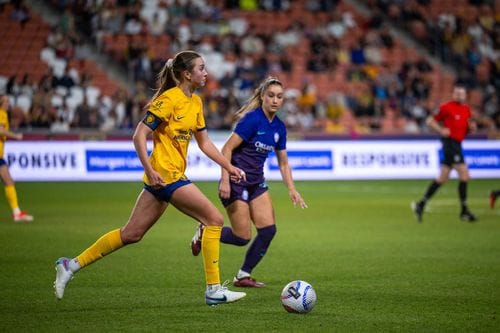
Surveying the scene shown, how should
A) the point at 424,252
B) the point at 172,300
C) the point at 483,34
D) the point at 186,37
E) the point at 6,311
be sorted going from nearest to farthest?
1. the point at 6,311
2. the point at 172,300
3. the point at 424,252
4. the point at 186,37
5. the point at 483,34

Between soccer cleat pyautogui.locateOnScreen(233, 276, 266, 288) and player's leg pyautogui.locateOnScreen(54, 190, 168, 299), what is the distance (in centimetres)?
167

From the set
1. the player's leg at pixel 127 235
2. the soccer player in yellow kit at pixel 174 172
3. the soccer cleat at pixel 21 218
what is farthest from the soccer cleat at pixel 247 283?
the soccer cleat at pixel 21 218

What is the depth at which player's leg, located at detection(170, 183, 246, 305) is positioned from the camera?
831 cm

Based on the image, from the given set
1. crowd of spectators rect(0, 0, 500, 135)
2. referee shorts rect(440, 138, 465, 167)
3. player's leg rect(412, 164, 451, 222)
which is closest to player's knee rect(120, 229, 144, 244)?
player's leg rect(412, 164, 451, 222)

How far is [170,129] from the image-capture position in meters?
8.34

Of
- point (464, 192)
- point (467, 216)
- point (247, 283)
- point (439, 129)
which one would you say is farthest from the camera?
point (464, 192)

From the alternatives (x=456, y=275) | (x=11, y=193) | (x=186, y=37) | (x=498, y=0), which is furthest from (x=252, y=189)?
(x=498, y=0)

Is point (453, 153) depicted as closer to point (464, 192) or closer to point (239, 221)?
point (464, 192)

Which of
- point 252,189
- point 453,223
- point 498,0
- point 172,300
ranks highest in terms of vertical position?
point 498,0

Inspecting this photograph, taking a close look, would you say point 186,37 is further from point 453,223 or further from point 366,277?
point 366,277

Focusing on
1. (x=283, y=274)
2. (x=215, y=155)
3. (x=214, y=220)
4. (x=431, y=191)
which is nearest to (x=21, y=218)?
(x=283, y=274)

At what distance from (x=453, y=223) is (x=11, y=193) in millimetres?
7859

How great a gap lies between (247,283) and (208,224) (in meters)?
1.53

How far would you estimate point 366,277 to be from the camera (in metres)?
10.6
